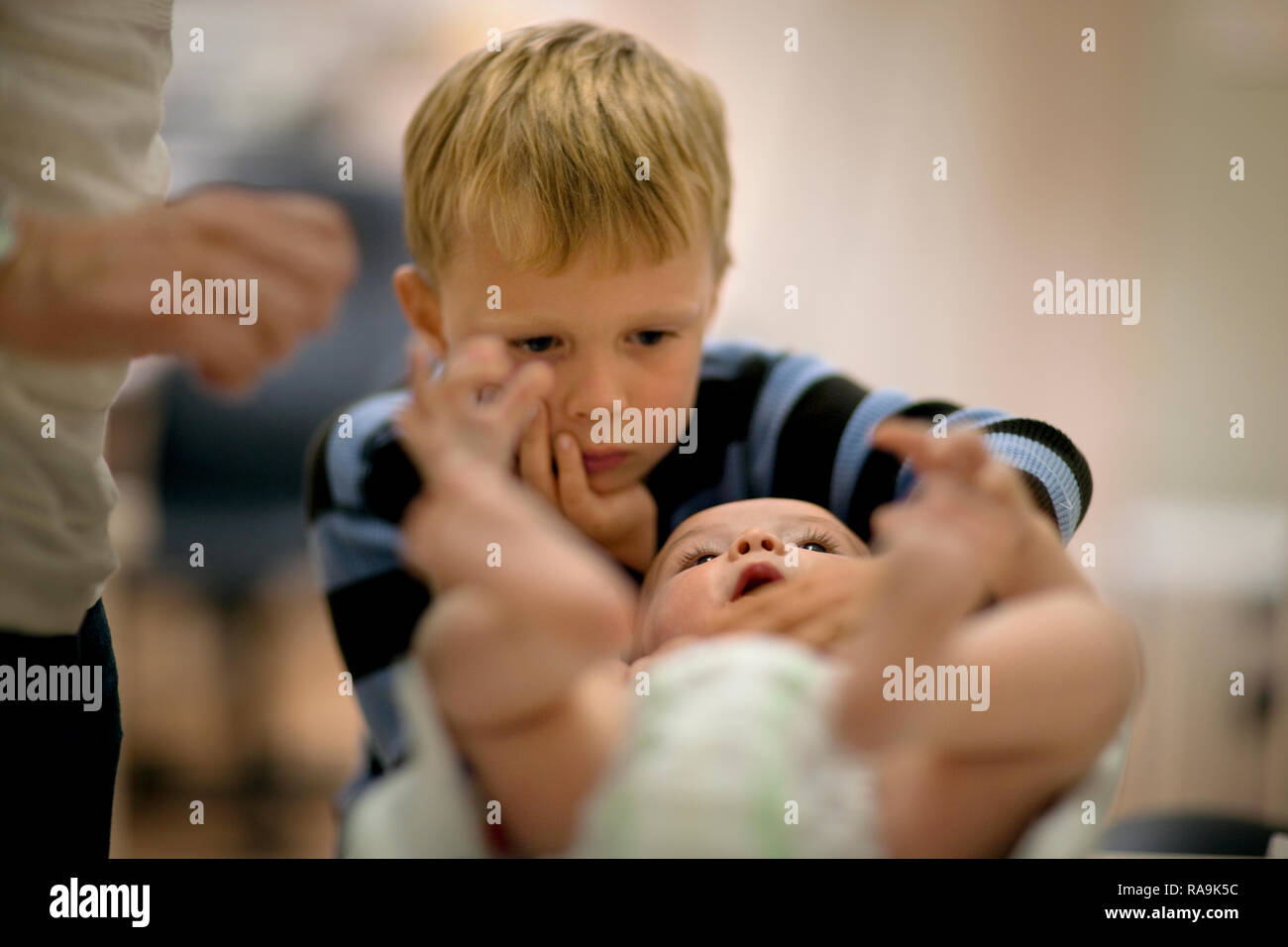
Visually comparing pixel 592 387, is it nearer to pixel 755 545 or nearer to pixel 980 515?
pixel 755 545

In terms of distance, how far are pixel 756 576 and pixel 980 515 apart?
0.20 m

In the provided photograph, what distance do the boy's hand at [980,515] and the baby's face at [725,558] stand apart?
15cm

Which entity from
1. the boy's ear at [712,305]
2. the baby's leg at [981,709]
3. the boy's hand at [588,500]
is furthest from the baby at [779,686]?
the boy's ear at [712,305]

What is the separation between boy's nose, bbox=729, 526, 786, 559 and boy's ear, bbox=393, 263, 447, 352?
0.93 feet

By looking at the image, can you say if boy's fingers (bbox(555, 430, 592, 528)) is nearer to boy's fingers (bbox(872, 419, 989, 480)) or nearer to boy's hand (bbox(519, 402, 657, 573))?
boy's hand (bbox(519, 402, 657, 573))

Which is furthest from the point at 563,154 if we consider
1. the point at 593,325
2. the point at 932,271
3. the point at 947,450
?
the point at 932,271

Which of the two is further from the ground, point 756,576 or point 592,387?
point 592,387

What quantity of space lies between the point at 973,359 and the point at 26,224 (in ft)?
2.73

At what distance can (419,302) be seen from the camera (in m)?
0.85

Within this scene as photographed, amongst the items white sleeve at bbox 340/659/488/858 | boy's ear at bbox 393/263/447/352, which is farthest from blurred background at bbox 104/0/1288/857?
white sleeve at bbox 340/659/488/858

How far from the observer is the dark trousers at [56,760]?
628mm

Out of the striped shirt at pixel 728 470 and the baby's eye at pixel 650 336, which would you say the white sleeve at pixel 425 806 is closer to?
the striped shirt at pixel 728 470
